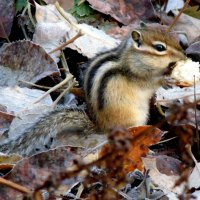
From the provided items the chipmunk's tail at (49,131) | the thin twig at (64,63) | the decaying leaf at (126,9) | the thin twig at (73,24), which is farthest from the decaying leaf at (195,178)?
the decaying leaf at (126,9)

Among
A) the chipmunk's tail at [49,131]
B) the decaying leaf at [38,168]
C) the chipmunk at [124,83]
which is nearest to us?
the decaying leaf at [38,168]

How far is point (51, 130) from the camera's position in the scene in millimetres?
3963

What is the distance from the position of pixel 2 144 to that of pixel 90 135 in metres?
0.55

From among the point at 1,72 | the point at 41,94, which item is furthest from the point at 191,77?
the point at 1,72

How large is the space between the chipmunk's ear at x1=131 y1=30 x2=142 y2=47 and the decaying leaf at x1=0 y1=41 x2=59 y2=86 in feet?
1.90

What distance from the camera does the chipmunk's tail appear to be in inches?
150

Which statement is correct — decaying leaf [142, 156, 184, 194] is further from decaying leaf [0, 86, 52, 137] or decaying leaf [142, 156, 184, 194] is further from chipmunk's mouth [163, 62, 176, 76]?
decaying leaf [0, 86, 52, 137]

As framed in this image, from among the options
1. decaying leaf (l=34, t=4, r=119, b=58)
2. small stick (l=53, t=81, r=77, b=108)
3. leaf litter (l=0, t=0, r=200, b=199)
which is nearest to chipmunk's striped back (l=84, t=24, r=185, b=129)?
leaf litter (l=0, t=0, r=200, b=199)

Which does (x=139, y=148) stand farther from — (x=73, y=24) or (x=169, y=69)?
(x=73, y=24)

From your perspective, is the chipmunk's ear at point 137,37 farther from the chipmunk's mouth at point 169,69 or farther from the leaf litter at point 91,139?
the leaf litter at point 91,139

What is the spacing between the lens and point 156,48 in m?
4.11

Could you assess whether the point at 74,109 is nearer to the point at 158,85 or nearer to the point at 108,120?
the point at 108,120

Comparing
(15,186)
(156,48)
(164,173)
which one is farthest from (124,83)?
(15,186)

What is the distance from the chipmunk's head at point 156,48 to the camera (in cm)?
408
